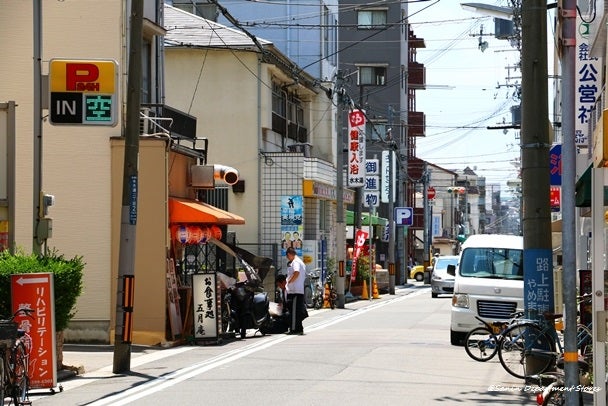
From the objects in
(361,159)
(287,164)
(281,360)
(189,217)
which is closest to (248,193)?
(287,164)

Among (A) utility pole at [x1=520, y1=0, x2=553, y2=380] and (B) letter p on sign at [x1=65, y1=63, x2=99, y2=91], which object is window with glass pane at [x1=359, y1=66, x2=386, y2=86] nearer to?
(B) letter p on sign at [x1=65, y1=63, x2=99, y2=91]

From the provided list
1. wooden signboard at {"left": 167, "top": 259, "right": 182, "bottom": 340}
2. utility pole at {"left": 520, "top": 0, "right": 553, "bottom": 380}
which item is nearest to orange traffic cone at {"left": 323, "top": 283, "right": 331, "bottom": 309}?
wooden signboard at {"left": 167, "top": 259, "right": 182, "bottom": 340}

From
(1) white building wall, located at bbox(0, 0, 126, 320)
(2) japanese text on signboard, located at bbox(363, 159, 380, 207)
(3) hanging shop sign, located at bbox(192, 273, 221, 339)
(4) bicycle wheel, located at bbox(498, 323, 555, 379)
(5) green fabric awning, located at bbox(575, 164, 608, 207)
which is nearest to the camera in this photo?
(5) green fabric awning, located at bbox(575, 164, 608, 207)

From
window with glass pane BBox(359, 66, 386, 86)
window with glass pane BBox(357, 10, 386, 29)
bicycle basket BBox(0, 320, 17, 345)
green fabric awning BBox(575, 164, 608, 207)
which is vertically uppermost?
window with glass pane BBox(357, 10, 386, 29)

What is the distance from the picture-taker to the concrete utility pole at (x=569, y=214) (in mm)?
9789

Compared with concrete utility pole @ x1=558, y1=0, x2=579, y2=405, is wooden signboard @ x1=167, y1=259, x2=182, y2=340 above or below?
below

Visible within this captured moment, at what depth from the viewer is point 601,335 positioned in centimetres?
1048

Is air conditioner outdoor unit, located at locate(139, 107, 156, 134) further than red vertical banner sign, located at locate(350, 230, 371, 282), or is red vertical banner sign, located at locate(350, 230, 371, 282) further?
red vertical banner sign, located at locate(350, 230, 371, 282)

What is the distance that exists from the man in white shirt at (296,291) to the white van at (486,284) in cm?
360

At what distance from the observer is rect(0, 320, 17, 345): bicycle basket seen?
1225 cm

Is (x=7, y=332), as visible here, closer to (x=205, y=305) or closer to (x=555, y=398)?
(x=555, y=398)

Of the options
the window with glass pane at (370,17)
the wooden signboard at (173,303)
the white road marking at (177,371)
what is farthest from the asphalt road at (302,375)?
the window with glass pane at (370,17)

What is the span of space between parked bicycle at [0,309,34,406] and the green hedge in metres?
2.63

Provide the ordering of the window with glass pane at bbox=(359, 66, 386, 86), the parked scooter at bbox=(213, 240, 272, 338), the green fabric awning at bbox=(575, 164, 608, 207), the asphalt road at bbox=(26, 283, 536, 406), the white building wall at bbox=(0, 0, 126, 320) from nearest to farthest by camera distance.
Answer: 1. the green fabric awning at bbox=(575, 164, 608, 207)
2. the asphalt road at bbox=(26, 283, 536, 406)
3. the white building wall at bbox=(0, 0, 126, 320)
4. the parked scooter at bbox=(213, 240, 272, 338)
5. the window with glass pane at bbox=(359, 66, 386, 86)
